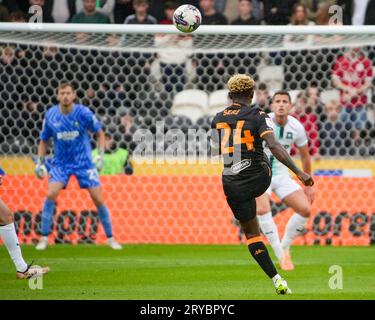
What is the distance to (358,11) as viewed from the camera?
57.5 feet

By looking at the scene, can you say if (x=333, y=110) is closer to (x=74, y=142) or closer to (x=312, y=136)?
(x=312, y=136)

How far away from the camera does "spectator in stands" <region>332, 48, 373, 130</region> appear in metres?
15.6

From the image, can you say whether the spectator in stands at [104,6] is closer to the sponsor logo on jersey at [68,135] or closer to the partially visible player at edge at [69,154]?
the partially visible player at edge at [69,154]

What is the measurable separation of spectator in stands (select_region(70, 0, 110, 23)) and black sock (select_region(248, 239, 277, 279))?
9.03 metres

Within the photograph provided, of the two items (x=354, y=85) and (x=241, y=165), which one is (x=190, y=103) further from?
(x=241, y=165)

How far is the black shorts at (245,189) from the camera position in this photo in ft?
29.6

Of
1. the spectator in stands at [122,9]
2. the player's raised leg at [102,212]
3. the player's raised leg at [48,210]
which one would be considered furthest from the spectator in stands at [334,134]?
the player's raised leg at [48,210]

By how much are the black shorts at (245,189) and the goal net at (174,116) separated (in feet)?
15.7

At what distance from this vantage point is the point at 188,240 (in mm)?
14844

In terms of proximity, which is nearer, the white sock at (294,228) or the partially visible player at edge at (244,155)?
the partially visible player at edge at (244,155)

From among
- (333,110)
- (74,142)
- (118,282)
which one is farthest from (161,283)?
(333,110)

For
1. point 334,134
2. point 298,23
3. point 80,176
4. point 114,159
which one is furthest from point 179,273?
point 298,23

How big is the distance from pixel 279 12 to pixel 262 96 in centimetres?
262
